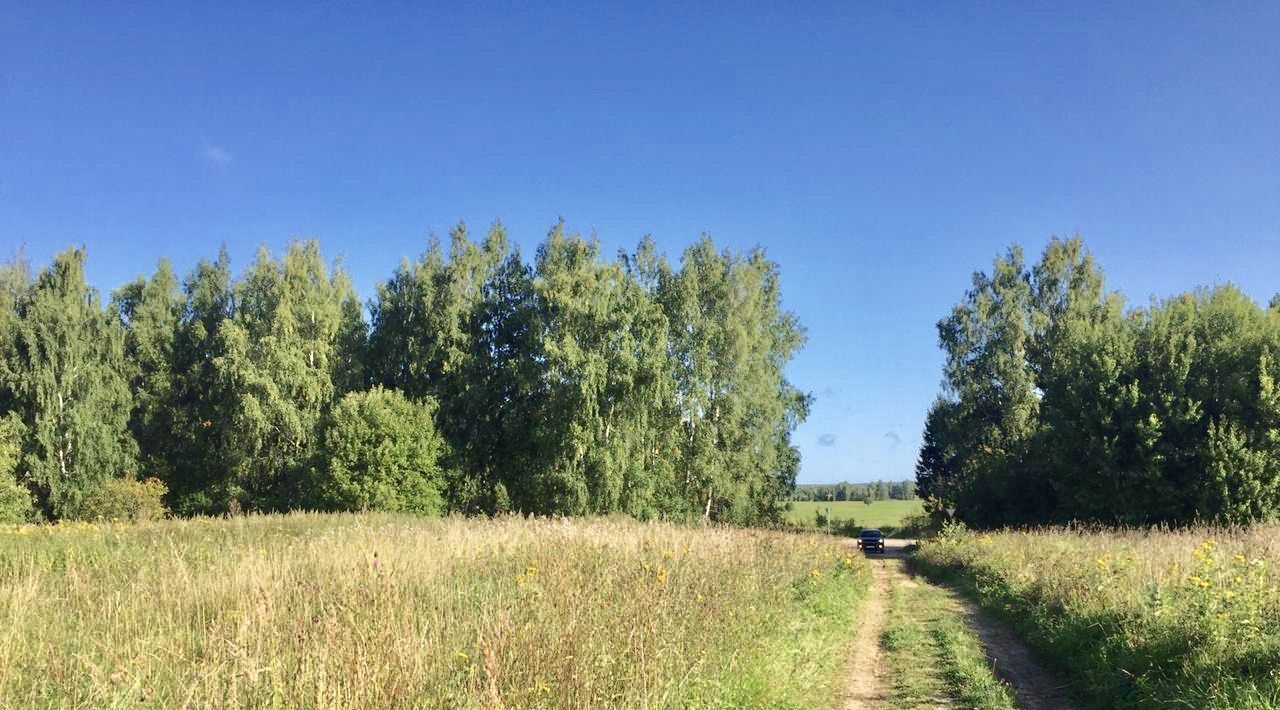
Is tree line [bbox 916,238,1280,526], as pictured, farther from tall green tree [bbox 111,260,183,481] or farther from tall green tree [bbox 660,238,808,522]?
tall green tree [bbox 111,260,183,481]

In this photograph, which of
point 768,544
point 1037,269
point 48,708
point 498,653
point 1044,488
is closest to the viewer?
point 48,708

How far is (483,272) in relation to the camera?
37719mm

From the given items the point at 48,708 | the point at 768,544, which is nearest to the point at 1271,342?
the point at 768,544

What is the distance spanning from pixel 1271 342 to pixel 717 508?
81.9ft

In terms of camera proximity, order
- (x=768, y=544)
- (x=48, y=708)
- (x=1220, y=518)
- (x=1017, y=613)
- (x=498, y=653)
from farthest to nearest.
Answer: (x=1220, y=518) < (x=768, y=544) < (x=1017, y=613) < (x=498, y=653) < (x=48, y=708)

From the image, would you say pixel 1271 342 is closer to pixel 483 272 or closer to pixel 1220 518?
pixel 1220 518

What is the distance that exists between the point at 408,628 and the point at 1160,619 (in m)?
8.30

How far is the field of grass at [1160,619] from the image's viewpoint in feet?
21.3

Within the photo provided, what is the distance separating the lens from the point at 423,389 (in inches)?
1470

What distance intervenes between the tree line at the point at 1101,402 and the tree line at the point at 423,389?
1082 cm

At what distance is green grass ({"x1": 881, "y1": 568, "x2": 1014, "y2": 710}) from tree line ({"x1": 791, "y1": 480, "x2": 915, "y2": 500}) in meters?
136

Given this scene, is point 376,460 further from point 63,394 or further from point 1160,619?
point 1160,619

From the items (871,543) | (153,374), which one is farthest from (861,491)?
(153,374)

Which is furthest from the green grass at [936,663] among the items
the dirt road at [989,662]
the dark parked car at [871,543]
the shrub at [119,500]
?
the shrub at [119,500]
